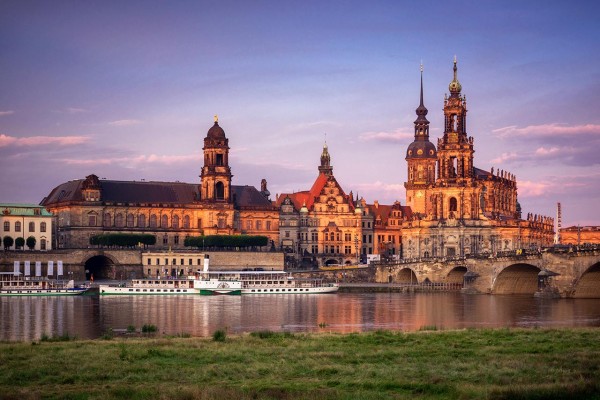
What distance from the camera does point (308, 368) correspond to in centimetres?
3266

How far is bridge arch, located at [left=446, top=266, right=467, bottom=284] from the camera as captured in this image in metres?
111

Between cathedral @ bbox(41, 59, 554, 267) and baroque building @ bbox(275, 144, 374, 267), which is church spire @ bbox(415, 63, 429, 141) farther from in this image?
baroque building @ bbox(275, 144, 374, 267)

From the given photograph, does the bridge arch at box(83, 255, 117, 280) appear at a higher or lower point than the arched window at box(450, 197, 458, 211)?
lower

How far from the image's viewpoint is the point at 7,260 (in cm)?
11156

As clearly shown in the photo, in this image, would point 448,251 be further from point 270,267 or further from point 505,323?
point 505,323

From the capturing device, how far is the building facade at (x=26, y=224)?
11900 cm

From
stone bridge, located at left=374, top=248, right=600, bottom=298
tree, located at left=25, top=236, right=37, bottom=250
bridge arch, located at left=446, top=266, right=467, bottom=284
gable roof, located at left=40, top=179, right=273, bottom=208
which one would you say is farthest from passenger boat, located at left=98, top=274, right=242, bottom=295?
gable roof, located at left=40, top=179, right=273, bottom=208

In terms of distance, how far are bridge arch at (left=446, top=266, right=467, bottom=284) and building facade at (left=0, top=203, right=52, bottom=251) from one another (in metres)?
46.2

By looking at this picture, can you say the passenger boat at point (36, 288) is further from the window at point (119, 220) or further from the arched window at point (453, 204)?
the arched window at point (453, 204)

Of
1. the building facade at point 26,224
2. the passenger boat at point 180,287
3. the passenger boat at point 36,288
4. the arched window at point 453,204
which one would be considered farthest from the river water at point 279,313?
the arched window at point 453,204

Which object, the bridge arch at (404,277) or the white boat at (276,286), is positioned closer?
the white boat at (276,286)

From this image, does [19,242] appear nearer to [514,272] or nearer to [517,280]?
[514,272]

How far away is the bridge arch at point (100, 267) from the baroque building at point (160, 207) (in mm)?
4054

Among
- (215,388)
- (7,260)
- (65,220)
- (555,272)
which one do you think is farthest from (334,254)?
(215,388)
